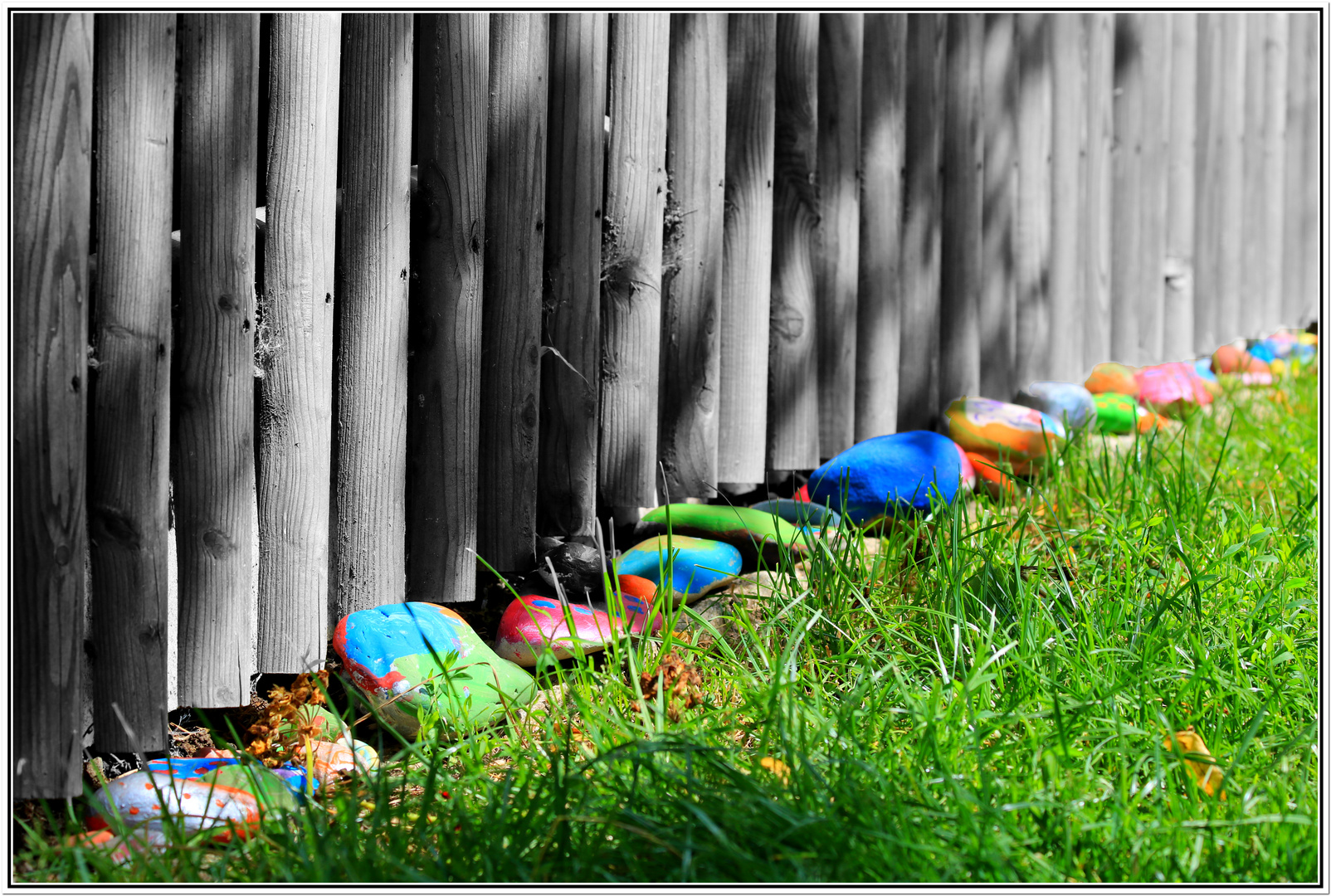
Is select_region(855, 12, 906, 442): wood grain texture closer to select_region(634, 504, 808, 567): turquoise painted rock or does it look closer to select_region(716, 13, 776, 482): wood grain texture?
select_region(716, 13, 776, 482): wood grain texture

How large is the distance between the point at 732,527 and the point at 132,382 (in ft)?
4.43

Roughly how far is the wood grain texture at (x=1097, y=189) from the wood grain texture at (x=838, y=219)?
134cm

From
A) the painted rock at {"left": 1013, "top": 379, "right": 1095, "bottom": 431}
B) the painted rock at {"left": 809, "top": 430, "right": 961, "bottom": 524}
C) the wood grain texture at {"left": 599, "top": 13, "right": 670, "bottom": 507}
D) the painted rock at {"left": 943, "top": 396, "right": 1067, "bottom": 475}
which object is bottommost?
the painted rock at {"left": 809, "top": 430, "right": 961, "bottom": 524}

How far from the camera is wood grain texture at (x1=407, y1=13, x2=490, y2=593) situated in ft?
6.95

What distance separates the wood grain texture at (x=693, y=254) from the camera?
256 cm

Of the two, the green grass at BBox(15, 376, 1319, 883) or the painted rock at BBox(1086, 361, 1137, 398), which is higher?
the painted rock at BBox(1086, 361, 1137, 398)

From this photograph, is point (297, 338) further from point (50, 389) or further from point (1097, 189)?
point (1097, 189)

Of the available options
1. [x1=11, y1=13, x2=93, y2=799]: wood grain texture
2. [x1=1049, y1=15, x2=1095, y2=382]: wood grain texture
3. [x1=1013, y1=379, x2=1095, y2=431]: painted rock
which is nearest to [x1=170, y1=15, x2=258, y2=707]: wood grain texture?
[x1=11, y1=13, x2=93, y2=799]: wood grain texture

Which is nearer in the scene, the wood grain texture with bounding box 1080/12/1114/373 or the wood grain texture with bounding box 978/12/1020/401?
the wood grain texture with bounding box 978/12/1020/401

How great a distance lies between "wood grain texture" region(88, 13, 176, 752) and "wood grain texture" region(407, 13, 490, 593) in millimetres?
478

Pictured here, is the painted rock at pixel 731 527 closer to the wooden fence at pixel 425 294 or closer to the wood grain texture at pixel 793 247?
the wooden fence at pixel 425 294

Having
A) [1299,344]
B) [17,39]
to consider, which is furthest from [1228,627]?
[1299,344]

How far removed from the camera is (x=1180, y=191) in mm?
4531

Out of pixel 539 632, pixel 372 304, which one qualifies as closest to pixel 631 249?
pixel 372 304
